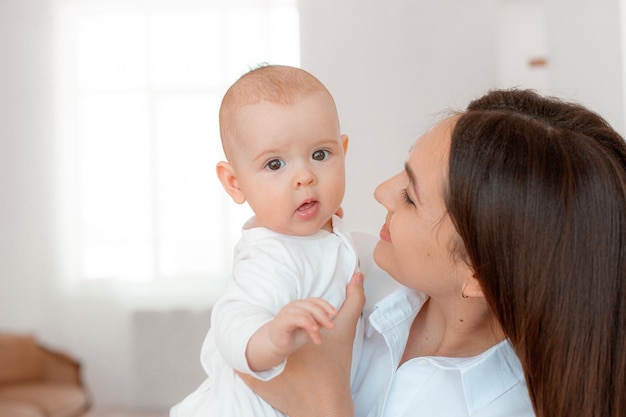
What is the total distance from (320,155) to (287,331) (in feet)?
1.23

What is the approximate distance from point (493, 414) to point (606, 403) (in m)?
0.20

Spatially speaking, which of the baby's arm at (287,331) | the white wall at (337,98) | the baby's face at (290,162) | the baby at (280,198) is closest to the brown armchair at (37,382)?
the white wall at (337,98)

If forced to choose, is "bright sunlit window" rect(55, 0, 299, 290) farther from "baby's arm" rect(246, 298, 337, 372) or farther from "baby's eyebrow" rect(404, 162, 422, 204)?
"baby's arm" rect(246, 298, 337, 372)

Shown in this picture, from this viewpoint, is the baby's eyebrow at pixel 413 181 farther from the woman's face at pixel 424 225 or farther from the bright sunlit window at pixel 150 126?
the bright sunlit window at pixel 150 126

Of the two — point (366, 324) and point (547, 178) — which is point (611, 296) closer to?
point (547, 178)

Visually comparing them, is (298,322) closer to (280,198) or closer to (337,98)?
(280,198)

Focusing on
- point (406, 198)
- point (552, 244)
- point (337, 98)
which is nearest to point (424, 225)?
point (406, 198)

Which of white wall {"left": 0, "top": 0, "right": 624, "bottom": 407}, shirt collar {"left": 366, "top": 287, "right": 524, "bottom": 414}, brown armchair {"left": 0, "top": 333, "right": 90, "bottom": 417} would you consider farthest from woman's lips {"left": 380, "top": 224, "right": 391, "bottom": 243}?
brown armchair {"left": 0, "top": 333, "right": 90, "bottom": 417}

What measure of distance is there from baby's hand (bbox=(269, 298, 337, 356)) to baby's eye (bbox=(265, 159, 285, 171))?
30 cm

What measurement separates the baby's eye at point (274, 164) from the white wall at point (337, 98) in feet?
8.46

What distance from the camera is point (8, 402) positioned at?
13.2 ft

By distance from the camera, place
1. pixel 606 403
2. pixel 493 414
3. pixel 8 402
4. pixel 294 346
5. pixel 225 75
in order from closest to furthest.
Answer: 1. pixel 294 346
2. pixel 606 403
3. pixel 493 414
4. pixel 8 402
5. pixel 225 75

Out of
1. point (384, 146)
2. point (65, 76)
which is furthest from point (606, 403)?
point (65, 76)

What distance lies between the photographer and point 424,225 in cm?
133
